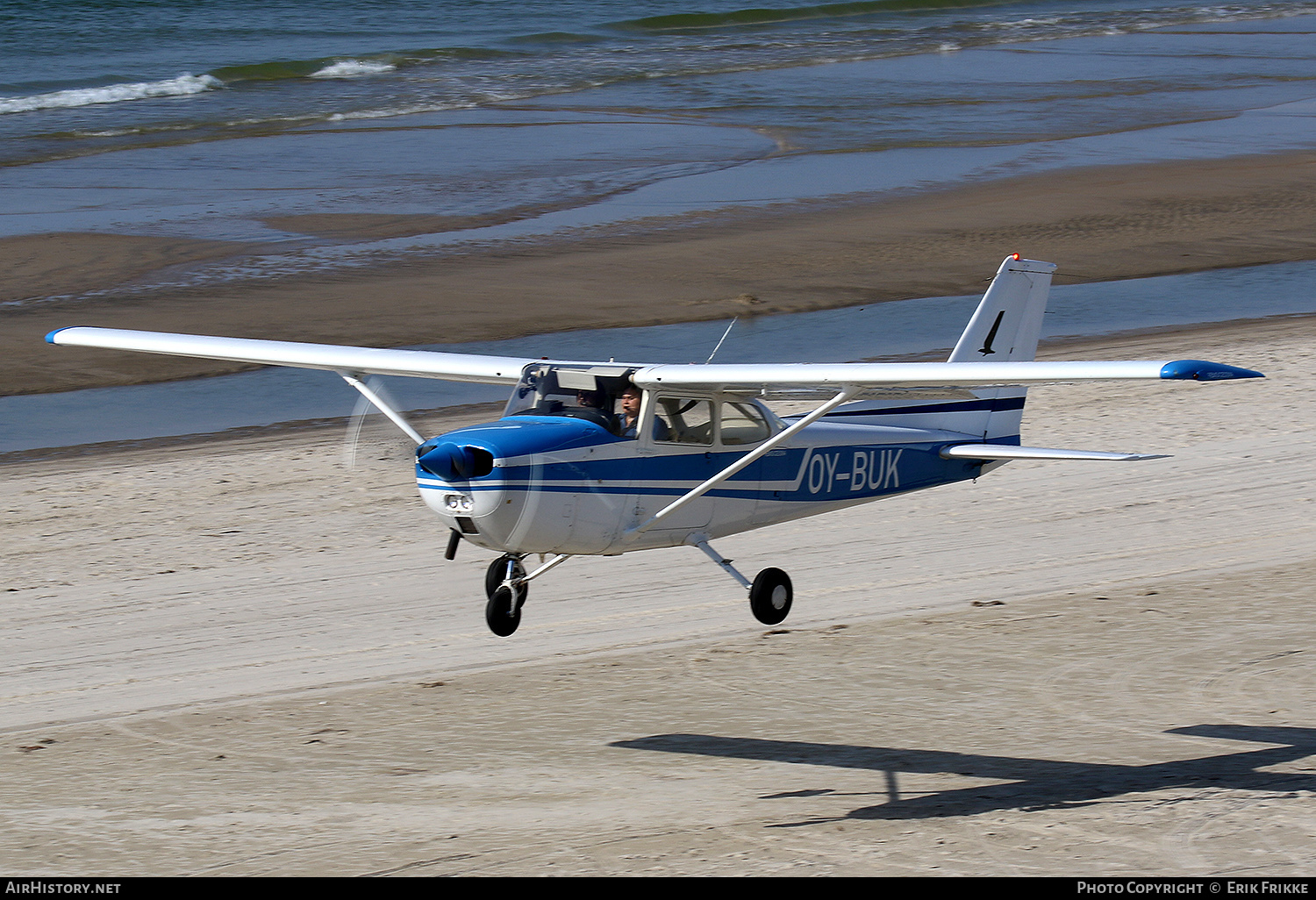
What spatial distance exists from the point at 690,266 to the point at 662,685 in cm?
1946

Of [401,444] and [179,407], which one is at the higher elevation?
[401,444]

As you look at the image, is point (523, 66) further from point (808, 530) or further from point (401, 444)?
point (401, 444)

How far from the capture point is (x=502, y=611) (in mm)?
12867

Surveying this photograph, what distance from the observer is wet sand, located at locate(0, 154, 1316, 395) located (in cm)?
3027

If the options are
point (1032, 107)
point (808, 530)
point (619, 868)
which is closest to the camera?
point (619, 868)

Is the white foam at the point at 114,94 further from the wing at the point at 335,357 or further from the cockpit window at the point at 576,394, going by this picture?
the cockpit window at the point at 576,394

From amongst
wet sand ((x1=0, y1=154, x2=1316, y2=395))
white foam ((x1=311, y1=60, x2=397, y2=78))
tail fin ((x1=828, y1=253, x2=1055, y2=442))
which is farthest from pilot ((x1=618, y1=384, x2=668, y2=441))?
white foam ((x1=311, y1=60, x2=397, y2=78))

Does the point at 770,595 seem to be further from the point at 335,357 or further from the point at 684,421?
the point at 335,357

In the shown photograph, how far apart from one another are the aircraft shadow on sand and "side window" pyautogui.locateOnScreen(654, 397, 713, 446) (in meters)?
3.31

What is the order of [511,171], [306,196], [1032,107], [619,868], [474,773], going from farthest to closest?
1. [1032,107]
2. [511,171]
3. [306,196]
4. [474,773]
5. [619,868]

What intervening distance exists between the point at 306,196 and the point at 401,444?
94.6 ft

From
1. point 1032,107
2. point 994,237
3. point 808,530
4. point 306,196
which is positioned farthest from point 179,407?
point 1032,107

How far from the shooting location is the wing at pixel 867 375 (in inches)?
491

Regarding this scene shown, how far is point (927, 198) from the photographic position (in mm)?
41125
